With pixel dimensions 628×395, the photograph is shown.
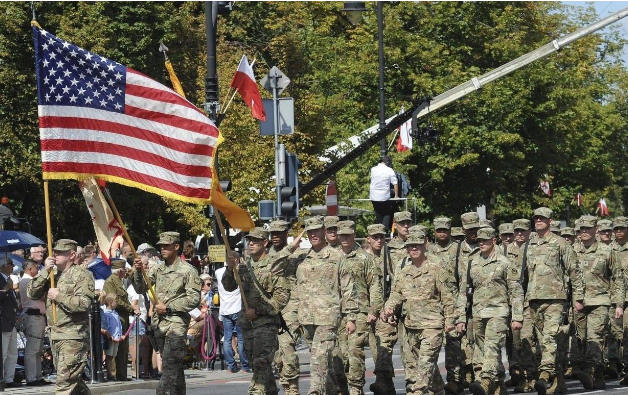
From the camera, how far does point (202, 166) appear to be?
48.0ft

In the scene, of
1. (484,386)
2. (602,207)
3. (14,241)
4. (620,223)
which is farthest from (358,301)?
(602,207)

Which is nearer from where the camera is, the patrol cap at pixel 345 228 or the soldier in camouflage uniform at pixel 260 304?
the soldier in camouflage uniform at pixel 260 304

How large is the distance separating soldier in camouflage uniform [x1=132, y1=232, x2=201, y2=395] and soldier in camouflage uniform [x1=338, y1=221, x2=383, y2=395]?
232cm

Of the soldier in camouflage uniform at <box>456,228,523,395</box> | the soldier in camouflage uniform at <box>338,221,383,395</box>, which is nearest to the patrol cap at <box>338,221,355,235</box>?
the soldier in camouflage uniform at <box>338,221,383,395</box>

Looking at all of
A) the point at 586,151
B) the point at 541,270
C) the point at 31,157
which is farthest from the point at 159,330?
the point at 586,151

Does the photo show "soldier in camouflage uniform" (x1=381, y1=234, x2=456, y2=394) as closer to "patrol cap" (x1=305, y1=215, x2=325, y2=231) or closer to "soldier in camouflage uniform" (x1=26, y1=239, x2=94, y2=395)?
"patrol cap" (x1=305, y1=215, x2=325, y2=231)

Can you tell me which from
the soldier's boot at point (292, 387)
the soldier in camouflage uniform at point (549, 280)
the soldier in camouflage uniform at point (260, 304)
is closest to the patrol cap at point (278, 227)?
the soldier in camouflage uniform at point (260, 304)

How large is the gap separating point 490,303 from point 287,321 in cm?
262

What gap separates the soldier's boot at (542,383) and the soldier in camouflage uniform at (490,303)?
0.74 metres

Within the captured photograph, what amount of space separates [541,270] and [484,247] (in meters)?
1.76

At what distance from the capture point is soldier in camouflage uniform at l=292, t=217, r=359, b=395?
51.5 feet

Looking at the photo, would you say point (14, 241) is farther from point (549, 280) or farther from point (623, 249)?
point (623, 249)

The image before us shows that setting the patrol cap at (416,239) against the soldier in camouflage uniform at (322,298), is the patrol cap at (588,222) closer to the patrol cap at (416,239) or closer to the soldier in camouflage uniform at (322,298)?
Answer: the patrol cap at (416,239)

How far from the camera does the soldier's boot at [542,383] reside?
57.1 feet
